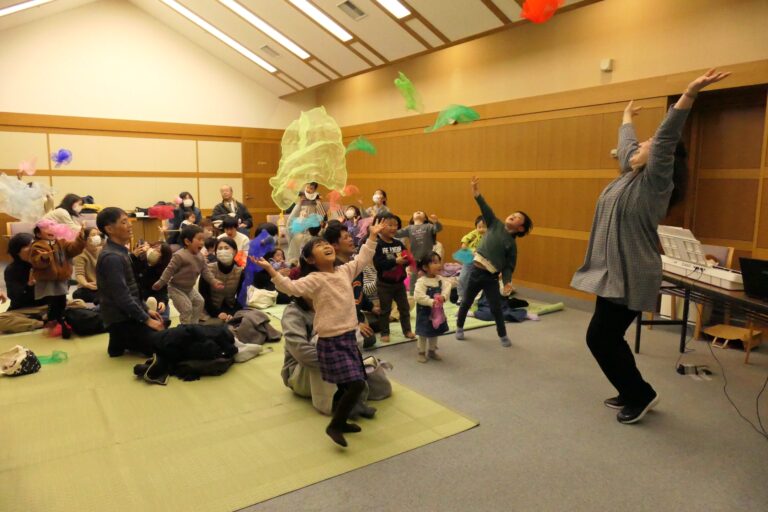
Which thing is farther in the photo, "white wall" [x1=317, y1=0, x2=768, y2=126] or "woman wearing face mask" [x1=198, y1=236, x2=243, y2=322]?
"white wall" [x1=317, y1=0, x2=768, y2=126]

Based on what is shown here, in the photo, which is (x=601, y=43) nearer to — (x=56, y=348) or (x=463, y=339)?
(x=463, y=339)

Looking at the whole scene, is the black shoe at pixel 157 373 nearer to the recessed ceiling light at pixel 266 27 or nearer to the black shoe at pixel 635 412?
the black shoe at pixel 635 412

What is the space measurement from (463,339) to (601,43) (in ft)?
14.5

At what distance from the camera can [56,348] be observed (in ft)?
16.1

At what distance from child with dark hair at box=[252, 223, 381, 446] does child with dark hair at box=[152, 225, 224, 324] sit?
2.29m

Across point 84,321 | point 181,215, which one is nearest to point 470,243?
point 84,321

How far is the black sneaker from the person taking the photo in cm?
360

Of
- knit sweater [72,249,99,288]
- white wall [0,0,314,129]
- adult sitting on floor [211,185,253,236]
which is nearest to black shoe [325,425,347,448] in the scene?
knit sweater [72,249,99,288]

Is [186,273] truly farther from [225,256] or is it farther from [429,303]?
[429,303]

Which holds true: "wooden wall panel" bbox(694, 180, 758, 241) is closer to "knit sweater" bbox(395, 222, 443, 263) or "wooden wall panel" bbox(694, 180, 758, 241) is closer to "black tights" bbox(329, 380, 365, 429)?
"knit sweater" bbox(395, 222, 443, 263)

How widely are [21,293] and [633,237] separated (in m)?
5.91

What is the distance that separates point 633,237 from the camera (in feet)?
10.2

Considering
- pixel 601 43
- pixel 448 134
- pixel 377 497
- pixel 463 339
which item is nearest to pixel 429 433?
pixel 377 497

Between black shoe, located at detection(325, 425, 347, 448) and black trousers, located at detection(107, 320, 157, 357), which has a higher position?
black trousers, located at detection(107, 320, 157, 357)
